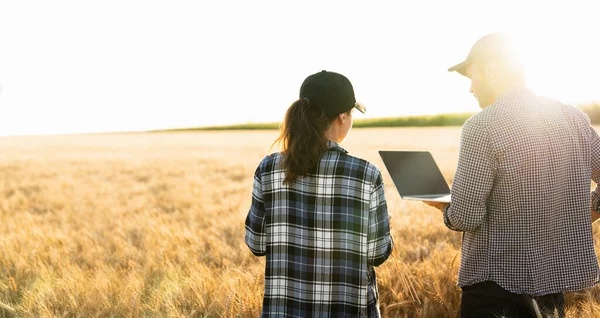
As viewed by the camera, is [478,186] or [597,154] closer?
[478,186]

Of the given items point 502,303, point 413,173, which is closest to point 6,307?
point 413,173

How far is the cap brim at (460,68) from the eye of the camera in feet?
6.42

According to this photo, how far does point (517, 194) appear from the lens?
74.0 inches

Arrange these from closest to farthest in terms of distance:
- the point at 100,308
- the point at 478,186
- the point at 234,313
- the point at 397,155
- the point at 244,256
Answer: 1. the point at 478,186
2. the point at 397,155
3. the point at 234,313
4. the point at 100,308
5. the point at 244,256

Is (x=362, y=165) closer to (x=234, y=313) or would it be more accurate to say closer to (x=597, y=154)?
(x=597, y=154)

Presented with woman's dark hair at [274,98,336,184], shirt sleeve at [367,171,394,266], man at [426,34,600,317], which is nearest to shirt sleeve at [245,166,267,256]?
woman's dark hair at [274,98,336,184]

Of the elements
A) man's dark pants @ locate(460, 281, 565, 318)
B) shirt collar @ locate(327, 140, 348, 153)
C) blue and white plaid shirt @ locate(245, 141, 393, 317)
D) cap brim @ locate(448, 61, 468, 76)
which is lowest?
man's dark pants @ locate(460, 281, 565, 318)

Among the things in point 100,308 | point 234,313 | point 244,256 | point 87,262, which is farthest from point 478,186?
point 87,262

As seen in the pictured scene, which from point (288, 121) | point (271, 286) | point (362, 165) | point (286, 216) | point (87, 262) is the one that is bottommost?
point (87, 262)

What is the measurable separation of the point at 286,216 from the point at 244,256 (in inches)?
83.5

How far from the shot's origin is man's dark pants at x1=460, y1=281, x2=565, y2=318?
195 cm

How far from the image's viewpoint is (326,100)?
1.86 m

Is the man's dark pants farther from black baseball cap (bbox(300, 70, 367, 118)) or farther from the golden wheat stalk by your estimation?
the golden wheat stalk

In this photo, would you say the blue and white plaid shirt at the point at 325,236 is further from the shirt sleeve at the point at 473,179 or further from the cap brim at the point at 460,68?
the cap brim at the point at 460,68
